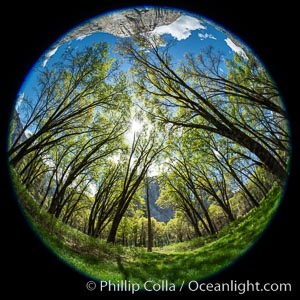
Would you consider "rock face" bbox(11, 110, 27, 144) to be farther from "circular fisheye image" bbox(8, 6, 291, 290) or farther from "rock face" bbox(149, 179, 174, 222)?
"rock face" bbox(149, 179, 174, 222)

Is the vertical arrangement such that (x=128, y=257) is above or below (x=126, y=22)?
below

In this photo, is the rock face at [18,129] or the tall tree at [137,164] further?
the tall tree at [137,164]

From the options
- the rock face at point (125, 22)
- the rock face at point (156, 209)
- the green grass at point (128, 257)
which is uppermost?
the rock face at point (125, 22)

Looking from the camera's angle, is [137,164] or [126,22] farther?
[137,164]

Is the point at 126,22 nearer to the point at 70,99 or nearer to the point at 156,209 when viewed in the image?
the point at 70,99

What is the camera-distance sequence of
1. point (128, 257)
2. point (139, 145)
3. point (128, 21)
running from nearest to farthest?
point (128, 21)
point (128, 257)
point (139, 145)

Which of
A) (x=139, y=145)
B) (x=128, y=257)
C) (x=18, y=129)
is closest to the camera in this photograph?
(x=18, y=129)

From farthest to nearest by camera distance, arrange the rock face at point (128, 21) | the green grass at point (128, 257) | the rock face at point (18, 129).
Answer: the rock face at point (128, 21) < the rock face at point (18, 129) < the green grass at point (128, 257)

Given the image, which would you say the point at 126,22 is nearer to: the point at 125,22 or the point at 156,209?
the point at 125,22

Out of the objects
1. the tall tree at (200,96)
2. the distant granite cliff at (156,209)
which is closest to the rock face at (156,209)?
the distant granite cliff at (156,209)

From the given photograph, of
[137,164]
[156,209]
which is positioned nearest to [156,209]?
[156,209]

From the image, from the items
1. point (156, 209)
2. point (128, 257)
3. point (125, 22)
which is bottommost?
point (128, 257)

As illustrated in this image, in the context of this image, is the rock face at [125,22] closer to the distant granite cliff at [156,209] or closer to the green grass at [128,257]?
the green grass at [128,257]

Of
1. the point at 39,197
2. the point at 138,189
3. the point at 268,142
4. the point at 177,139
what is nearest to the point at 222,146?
the point at 177,139
